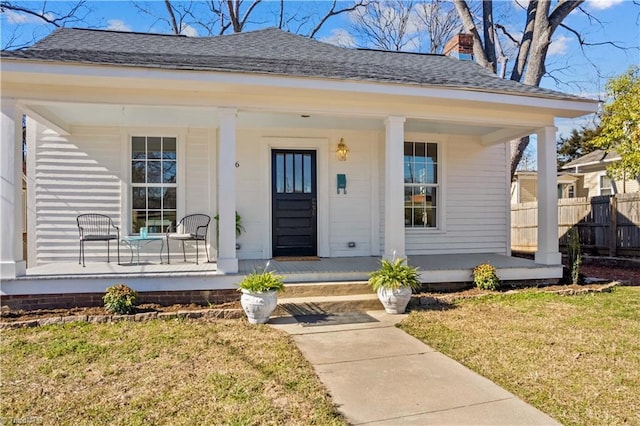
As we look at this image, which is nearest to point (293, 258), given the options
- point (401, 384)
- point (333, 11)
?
point (401, 384)

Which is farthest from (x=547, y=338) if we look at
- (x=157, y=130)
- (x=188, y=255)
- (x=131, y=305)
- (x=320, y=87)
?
(x=157, y=130)

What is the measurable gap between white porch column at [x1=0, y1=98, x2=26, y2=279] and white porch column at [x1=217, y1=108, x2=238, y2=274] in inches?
97.8

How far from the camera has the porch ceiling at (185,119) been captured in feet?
19.1

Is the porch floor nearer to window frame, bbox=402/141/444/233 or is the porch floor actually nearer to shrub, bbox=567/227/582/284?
shrub, bbox=567/227/582/284

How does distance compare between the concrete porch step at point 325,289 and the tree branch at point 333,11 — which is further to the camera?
the tree branch at point 333,11

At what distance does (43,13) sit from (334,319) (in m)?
15.5

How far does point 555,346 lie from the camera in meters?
3.88

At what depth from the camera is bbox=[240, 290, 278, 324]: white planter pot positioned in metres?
4.68

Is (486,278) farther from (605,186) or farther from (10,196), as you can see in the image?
(605,186)

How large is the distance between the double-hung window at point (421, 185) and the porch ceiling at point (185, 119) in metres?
0.55

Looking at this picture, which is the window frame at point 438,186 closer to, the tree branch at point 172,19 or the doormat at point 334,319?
the doormat at point 334,319

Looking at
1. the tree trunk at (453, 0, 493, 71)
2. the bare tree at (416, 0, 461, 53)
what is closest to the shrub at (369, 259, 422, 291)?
the tree trunk at (453, 0, 493, 71)

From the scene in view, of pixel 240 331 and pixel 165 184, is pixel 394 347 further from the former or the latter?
pixel 165 184

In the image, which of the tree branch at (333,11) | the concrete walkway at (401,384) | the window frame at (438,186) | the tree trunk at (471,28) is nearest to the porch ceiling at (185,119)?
the window frame at (438,186)
